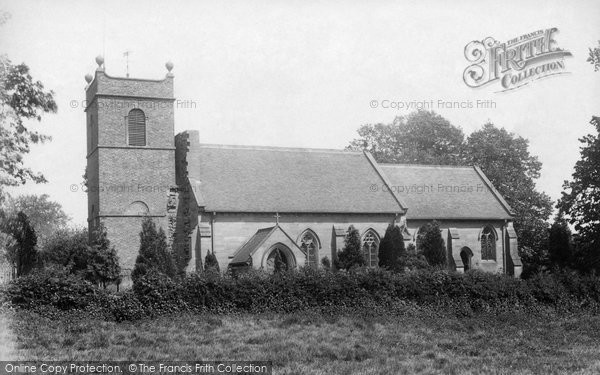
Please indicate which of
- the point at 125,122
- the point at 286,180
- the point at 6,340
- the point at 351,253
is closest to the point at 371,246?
the point at 351,253

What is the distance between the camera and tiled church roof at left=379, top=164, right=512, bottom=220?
1724 inches

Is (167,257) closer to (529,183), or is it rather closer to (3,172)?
(3,172)

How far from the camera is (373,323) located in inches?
849

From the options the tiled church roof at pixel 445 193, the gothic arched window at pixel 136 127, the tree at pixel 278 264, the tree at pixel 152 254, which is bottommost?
the tree at pixel 278 264

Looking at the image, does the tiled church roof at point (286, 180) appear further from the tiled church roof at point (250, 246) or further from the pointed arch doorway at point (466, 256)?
the pointed arch doorway at point (466, 256)

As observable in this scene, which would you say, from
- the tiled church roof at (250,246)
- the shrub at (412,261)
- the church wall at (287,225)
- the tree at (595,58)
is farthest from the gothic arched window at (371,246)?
the tree at (595,58)

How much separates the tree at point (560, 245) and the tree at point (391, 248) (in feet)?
29.8

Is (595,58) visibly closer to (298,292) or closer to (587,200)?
(298,292)

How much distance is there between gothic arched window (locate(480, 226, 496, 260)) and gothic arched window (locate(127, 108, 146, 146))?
71.6ft

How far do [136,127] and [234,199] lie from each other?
6703 millimetres

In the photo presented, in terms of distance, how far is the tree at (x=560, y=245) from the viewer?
132ft

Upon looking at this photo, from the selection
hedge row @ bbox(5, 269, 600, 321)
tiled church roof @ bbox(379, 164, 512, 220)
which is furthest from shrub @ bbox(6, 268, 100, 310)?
tiled church roof @ bbox(379, 164, 512, 220)

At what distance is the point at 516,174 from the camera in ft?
180

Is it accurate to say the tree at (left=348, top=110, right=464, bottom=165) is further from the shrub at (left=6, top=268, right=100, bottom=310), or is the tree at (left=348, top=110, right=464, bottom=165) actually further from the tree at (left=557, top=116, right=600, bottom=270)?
the shrub at (left=6, top=268, right=100, bottom=310)
